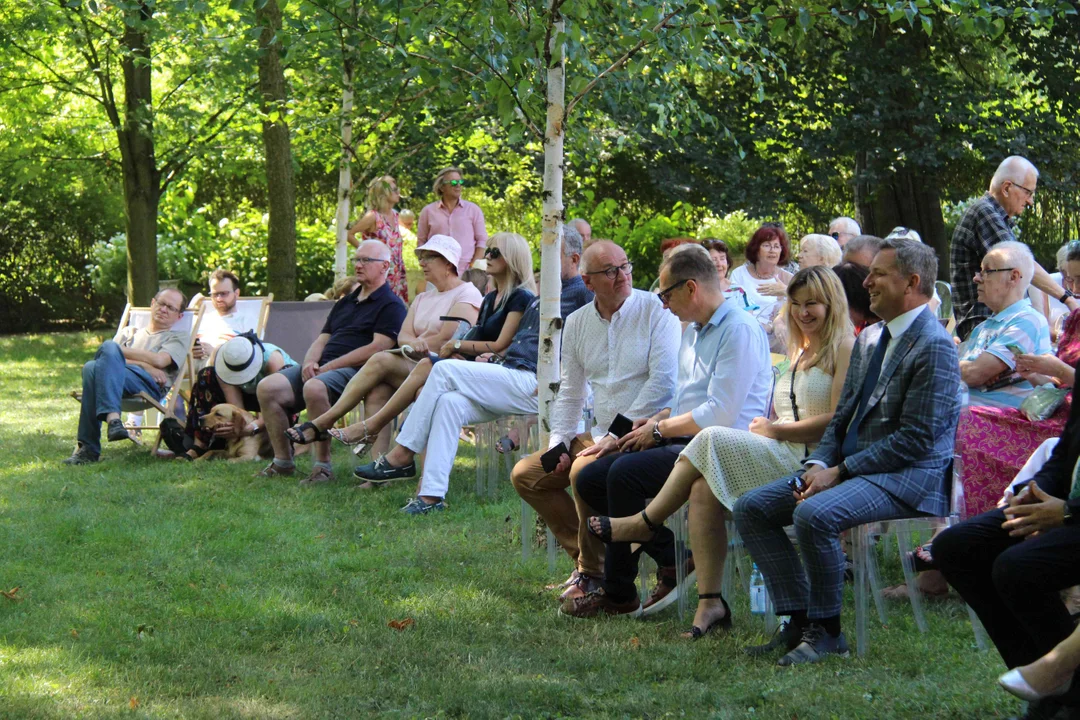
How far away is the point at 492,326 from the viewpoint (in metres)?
7.57

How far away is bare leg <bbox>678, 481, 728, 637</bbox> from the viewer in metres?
4.59

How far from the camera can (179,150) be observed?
627 inches

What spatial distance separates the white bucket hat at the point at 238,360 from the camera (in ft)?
27.9

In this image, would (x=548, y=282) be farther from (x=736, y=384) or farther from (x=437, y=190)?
(x=437, y=190)

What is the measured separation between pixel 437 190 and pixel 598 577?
704 centimetres

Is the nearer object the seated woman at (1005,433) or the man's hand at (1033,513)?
the man's hand at (1033,513)

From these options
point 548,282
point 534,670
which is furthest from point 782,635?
point 548,282

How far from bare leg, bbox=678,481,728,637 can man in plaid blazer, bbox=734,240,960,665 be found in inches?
6.0

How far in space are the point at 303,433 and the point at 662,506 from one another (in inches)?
138

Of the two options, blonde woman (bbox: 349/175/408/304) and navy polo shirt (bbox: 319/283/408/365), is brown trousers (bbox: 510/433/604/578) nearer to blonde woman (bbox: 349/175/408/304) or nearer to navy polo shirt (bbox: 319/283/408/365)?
navy polo shirt (bbox: 319/283/408/365)

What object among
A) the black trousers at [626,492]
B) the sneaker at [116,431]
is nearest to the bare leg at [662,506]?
the black trousers at [626,492]

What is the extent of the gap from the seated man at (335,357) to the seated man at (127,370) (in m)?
1.22

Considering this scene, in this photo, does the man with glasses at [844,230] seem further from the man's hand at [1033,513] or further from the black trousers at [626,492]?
the man's hand at [1033,513]

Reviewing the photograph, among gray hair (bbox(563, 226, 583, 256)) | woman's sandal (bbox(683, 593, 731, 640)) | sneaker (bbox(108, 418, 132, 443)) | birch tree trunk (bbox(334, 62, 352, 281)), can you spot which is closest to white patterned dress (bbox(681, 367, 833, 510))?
woman's sandal (bbox(683, 593, 731, 640))
